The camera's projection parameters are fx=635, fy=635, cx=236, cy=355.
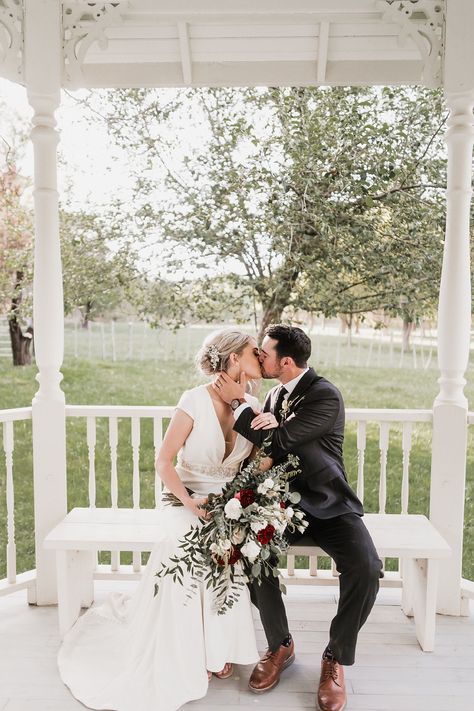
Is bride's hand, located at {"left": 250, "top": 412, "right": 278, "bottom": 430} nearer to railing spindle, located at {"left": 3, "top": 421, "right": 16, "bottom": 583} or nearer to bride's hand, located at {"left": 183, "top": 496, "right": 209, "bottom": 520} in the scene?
bride's hand, located at {"left": 183, "top": 496, "right": 209, "bottom": 520}

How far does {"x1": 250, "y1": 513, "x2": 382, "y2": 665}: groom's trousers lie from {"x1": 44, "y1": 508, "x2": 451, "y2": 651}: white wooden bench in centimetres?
13

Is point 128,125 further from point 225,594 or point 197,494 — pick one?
point 225,594

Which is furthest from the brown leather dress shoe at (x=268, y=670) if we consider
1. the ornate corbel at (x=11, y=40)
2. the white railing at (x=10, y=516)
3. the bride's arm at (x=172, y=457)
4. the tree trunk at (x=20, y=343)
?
the tree trunk at (x=20, y=343)

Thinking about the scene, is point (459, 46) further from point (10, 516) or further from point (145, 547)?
point (10, 516)

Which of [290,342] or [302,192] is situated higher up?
[302,192]

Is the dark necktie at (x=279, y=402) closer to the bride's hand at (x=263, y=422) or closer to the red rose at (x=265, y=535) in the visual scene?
the bride's hand at (x=263, y=422)

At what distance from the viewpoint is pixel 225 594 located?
2678mm

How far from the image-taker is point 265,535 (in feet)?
8.29

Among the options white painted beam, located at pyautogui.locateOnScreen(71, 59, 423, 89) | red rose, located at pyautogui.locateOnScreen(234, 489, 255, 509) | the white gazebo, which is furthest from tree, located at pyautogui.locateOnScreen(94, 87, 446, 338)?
red rose, located at pyautogui.locateOnScreen(234, 489, 255, 509)

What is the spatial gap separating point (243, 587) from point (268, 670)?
1.18ft

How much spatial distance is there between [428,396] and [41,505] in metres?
6.40

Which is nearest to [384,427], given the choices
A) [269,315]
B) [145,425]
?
[269,315]

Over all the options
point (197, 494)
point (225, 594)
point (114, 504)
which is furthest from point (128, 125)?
point (225, 594)

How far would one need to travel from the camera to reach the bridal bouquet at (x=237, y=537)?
8.29ft
